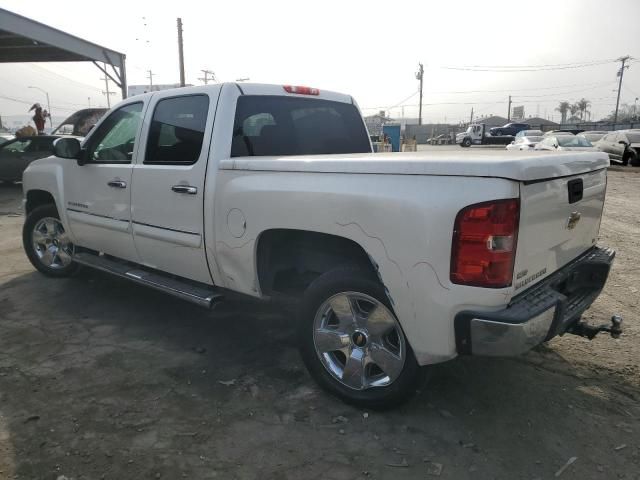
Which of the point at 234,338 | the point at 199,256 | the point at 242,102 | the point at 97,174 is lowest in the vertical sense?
the point at 234,338

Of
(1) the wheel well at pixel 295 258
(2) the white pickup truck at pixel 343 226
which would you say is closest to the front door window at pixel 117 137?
(2) the white pickup truck at pixel 343 226

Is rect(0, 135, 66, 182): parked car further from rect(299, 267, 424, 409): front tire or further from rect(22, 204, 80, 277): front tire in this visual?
rect(299, 267, 424, 409): front tire

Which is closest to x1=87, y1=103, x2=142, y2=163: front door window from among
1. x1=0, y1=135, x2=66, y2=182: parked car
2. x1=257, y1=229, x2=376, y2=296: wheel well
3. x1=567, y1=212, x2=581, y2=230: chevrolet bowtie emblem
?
x1=257, y1=229, x2=376, y2=296: wheel well

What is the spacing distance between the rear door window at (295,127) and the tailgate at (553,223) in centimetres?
201

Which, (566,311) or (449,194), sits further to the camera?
(566,311)

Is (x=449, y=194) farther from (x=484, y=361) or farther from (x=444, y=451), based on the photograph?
(x=484, y=361)

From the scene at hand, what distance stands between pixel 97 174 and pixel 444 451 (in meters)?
3.67

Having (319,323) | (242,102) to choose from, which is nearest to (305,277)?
(319,323)

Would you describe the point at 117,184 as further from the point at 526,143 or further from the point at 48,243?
the point at 526,143

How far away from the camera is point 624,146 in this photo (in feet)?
64.1

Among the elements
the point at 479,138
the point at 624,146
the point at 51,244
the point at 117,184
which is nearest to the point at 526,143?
the point at 624,146

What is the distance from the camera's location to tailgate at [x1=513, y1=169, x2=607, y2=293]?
2.31 meters

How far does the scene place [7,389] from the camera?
316 centimetres

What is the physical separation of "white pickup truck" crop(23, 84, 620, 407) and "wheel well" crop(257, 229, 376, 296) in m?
0.01
